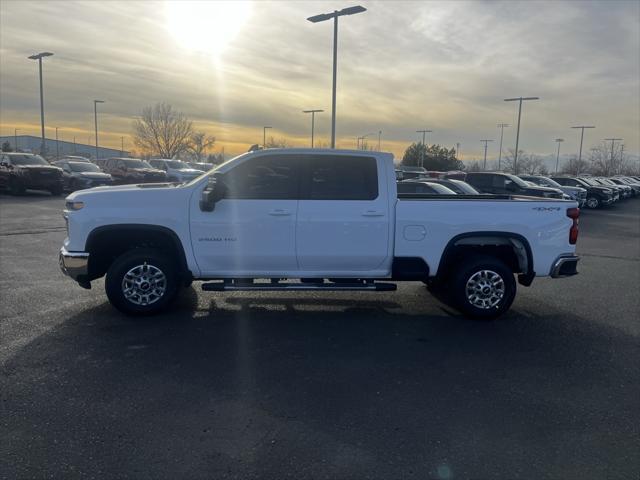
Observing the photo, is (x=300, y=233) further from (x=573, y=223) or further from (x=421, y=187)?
(x=421, y=187)

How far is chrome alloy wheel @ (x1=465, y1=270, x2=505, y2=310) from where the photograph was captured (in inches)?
246

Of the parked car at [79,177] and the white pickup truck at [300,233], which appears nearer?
the white pickup truck at [300,233]

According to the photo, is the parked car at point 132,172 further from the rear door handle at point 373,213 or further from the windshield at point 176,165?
the rear door handle at point 373,213

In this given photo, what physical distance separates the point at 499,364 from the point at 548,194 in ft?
59.4

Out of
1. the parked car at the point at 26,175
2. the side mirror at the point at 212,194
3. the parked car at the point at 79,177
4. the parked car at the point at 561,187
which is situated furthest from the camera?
the parked car at the point at 561,187

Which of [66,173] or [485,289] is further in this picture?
[66,173]

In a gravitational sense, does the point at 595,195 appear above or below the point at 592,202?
above

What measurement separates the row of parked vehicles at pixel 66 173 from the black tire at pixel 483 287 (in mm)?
17480

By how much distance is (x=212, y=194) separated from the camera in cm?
571

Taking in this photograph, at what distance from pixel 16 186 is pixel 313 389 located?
78.0 ft

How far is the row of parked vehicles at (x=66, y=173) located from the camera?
76.1ft

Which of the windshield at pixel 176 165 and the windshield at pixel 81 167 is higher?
the windshield at pixel 176 165

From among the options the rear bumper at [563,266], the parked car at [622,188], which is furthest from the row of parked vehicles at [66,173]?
the parked car at [622,188]

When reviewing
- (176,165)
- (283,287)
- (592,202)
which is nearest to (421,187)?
(283,287)
